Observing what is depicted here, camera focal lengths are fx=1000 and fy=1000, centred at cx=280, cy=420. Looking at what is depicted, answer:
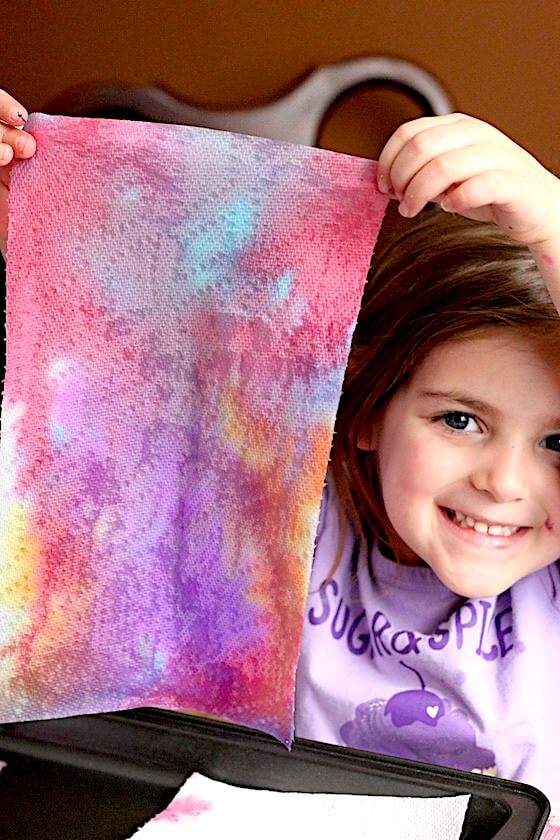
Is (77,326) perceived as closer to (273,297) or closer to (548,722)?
(273,297)

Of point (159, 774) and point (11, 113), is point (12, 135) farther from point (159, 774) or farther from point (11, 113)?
point (159, 774)

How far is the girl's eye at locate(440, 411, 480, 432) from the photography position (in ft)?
2.20

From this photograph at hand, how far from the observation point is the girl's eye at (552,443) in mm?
658

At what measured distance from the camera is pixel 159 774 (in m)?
0.55

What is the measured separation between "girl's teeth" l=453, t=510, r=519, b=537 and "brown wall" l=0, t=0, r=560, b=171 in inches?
18.5

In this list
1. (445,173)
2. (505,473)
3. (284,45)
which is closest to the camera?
(445,173)

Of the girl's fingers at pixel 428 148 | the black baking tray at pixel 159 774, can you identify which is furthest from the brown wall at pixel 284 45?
the black baking tray at pixel 159 774

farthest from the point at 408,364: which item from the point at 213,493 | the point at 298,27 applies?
the point at 298,27

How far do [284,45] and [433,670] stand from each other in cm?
64

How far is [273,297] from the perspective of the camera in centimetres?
50

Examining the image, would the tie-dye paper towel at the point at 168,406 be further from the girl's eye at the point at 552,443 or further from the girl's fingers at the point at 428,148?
the girl's eye at the point at 552,443

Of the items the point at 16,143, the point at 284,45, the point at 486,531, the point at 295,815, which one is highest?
the point at 284,45

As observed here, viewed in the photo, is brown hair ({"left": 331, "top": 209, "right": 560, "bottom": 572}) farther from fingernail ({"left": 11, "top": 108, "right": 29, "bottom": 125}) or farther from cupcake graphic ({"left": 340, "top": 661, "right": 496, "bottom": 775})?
fingernail ({"left": 11, "top": 108, "right": 29, "bottom": 125})

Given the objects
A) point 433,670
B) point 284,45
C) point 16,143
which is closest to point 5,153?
point 16,143
